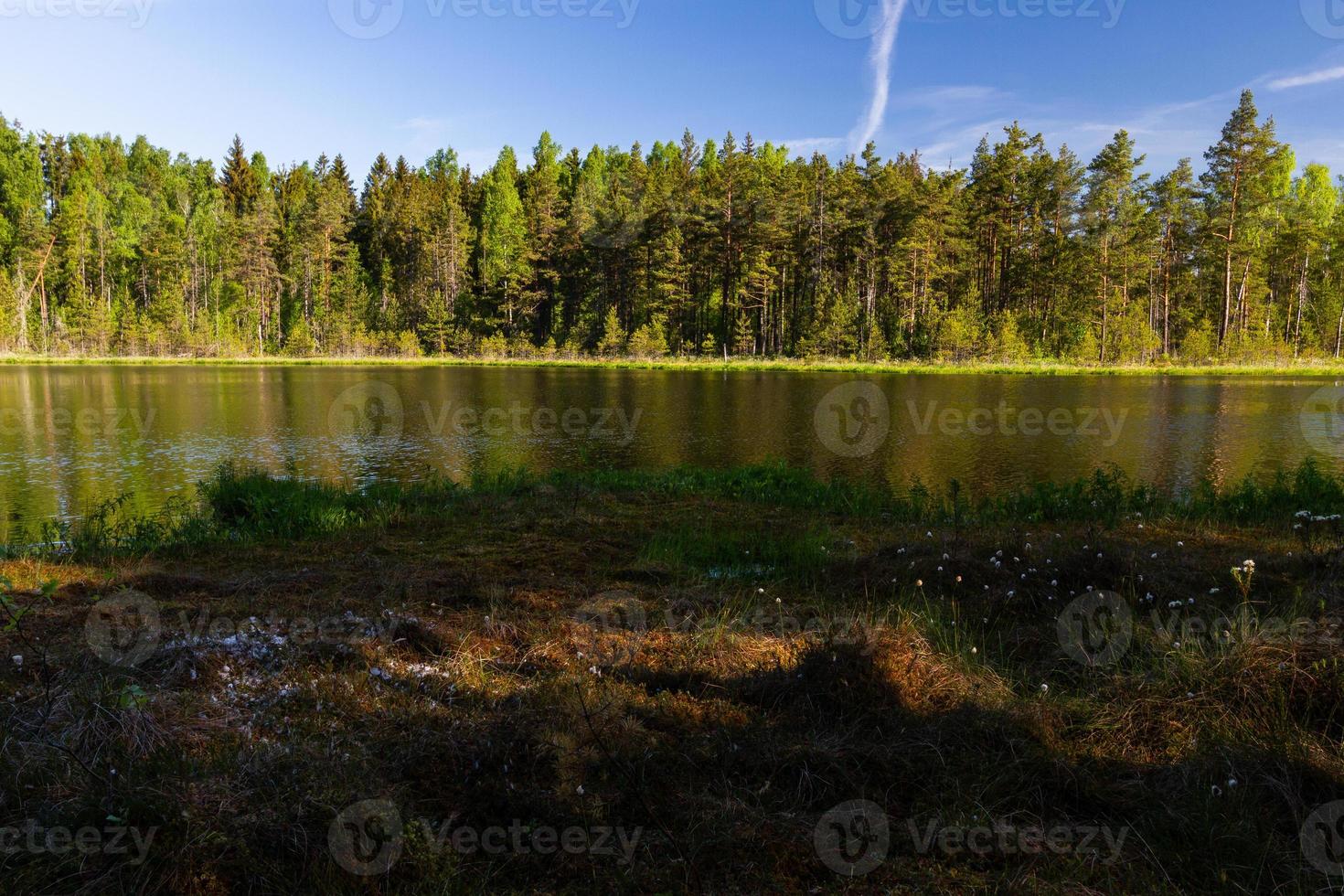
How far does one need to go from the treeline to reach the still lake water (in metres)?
22.1

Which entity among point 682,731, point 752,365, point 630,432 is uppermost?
point 752,365

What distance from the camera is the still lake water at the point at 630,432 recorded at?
56.0 feet

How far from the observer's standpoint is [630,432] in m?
23.4

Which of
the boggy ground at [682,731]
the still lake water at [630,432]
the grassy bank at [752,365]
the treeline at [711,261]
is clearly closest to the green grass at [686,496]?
the boggy ground at [682,731]

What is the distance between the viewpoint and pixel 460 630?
4684mm

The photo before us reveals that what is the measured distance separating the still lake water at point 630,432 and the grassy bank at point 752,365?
46.3ft

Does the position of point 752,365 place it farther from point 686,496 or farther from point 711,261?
point 686,496

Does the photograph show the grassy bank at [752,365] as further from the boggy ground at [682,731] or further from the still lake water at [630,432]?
the boggy ground at [682,731]

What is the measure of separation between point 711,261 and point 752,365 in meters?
15.8

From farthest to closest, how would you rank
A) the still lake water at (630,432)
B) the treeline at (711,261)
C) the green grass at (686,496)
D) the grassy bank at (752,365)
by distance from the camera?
the treeline at (711,261) < the grassy bank at (752,365) < the still lake water at (630,432) < the green grass at (686,496)

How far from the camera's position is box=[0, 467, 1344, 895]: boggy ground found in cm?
262

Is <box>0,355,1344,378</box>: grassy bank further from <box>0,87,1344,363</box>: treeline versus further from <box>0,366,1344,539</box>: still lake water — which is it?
<box>0,366,1344,539</box>: still lake water

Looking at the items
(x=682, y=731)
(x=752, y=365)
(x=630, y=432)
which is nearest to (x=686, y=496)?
(x=682, y=731)

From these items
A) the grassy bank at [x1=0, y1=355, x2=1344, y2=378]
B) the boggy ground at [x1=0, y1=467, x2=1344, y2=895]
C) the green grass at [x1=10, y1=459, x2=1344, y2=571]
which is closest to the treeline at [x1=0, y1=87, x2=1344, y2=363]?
the grassy bank at [x1=0, y1=355, x2=1344, y2=378]
